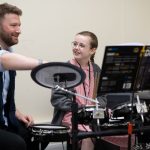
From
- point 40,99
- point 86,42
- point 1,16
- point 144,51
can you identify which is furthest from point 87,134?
point 40,99

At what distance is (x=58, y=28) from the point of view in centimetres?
321

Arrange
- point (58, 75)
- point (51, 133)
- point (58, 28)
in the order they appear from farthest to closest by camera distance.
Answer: point (58, 28) → point (51, 133) → point (58, 75)

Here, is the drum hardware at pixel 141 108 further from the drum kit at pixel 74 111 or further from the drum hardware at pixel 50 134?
the drum hardware at pixel 50 134

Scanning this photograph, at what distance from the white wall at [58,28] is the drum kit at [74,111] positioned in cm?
86

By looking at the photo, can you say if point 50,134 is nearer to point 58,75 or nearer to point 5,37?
point 58,75

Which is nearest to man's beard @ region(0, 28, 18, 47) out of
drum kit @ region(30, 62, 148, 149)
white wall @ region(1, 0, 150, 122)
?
drum kit @ region(30, 62, 148, 149)

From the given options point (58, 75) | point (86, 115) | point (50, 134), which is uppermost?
point (58, 75)

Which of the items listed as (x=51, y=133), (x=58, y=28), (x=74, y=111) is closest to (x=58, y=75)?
(x=74, y=111)

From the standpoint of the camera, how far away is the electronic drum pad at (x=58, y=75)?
1675 mm

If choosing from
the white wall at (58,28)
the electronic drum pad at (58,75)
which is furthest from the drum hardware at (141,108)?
the white wall at (58,28)

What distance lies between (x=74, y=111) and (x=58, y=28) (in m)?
1.52

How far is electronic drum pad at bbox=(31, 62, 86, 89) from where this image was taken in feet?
5.49

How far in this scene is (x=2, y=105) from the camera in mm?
2254

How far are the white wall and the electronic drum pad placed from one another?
128cm
